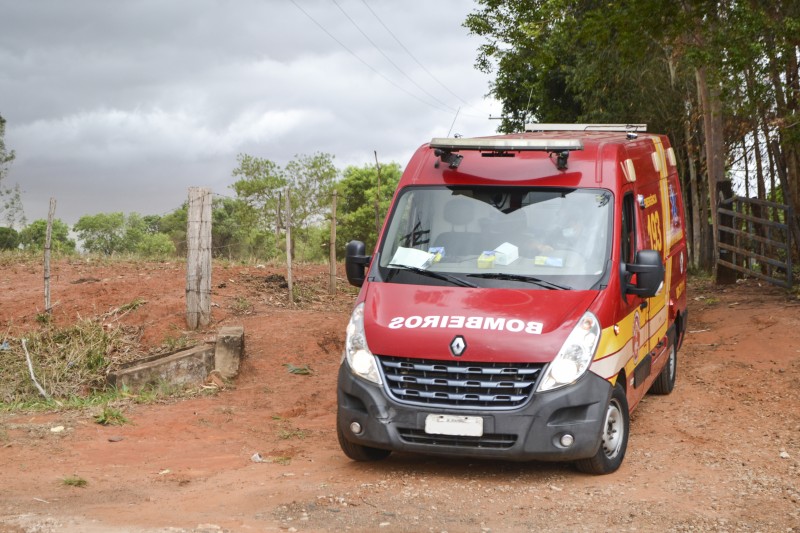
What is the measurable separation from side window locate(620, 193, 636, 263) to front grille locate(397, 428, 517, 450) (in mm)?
1880

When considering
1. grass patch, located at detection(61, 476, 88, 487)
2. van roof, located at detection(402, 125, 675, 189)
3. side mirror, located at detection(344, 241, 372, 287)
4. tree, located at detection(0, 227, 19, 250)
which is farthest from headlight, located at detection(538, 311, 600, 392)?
tree, located at detection(0, 227, 19, 250)

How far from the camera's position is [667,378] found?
34.6ft

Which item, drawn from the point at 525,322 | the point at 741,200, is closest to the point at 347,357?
the point at 525,322

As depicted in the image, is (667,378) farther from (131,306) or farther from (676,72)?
(676,72)

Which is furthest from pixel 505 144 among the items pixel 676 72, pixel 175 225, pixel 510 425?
pixel 175 225

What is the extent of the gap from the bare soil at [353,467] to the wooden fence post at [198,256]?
0.74 m

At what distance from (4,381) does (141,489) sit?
6.55 metres

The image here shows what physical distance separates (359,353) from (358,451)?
0.90 metres

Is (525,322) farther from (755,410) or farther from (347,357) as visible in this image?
(755,410)

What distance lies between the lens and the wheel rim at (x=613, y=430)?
24.0ft

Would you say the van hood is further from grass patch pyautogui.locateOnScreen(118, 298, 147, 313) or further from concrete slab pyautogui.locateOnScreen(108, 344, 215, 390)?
A: grass patch pyautogui.locateOnScreen(118, 298, 147, 313)

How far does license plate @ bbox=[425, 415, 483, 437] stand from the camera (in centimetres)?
678

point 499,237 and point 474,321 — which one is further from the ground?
point 499,237

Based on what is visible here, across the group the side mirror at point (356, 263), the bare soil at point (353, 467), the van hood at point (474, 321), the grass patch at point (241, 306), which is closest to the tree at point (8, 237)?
the grass patch at point (241, 306)
